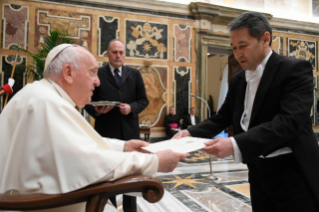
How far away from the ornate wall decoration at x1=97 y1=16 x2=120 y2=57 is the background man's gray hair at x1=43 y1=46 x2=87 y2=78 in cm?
746

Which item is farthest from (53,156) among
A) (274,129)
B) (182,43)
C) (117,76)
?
(182,43)

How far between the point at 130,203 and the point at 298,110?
1.96 meters

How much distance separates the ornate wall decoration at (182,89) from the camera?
380 inches

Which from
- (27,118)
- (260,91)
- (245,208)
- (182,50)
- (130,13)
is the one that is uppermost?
(130,13)

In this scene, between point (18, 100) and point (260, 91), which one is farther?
point (260, 91)

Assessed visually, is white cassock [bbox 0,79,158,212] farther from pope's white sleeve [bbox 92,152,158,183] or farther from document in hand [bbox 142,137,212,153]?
document in hand [bbox 142,137,212,153]

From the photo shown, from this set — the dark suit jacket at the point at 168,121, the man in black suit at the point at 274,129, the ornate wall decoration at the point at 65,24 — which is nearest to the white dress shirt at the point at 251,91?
the man in black suit at the point at 274,129

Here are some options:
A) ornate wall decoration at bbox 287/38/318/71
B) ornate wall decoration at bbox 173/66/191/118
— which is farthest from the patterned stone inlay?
ornate wall decoration at bbox 287/38/318/71

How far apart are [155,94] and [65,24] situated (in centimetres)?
369

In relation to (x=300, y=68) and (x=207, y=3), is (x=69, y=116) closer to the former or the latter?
(x=300, y=68)

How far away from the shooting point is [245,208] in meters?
3.30

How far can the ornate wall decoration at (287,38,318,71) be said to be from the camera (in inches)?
456

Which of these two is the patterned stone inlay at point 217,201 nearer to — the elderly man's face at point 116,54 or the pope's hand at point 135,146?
the pope's hand at point 135,146

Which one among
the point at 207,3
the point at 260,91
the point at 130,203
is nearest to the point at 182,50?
the point at 207,3
